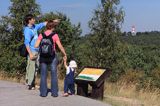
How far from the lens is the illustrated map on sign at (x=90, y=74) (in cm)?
1062

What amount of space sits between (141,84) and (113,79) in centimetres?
201

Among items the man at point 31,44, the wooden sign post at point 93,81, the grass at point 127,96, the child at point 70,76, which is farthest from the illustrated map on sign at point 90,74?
the man at point 31,44

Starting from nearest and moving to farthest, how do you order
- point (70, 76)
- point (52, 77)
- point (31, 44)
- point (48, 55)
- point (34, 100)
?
point (34, 100) < point (48, 55) < point (52, 77) < point (70, 76) < point (31, 44)

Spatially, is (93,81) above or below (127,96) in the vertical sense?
above

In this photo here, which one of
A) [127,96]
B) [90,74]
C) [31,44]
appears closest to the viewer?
[31,44]

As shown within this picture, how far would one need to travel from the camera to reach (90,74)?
10.9 meters

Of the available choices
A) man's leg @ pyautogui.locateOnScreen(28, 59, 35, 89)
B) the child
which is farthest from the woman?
man's leg @ pyautogui.locateOnScreen(28, 59, 35, 89)

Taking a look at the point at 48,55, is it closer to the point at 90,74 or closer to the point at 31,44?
the point at 31,44

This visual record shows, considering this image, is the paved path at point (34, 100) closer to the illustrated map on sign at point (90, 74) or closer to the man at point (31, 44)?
the man at point (31, 44)

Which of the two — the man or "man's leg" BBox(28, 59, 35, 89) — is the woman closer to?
the man

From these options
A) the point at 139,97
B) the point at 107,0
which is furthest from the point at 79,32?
the point at 139,97

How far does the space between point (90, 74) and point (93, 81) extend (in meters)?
0.47

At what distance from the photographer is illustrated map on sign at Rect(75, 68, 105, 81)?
418 inches

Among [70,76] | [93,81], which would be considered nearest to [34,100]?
[70,76]
